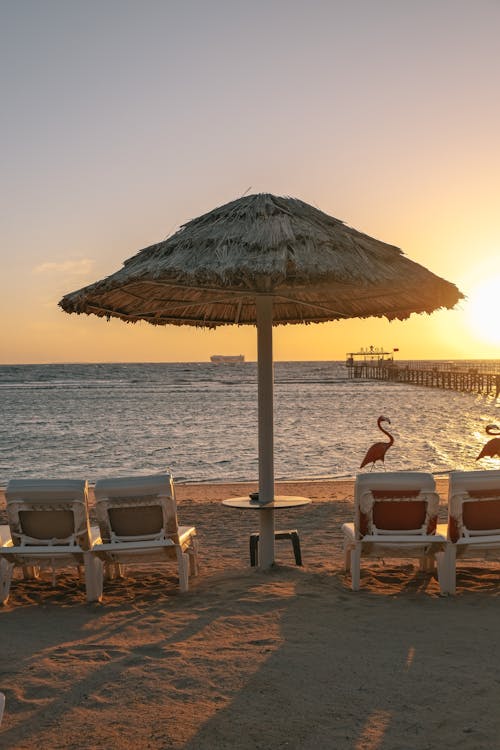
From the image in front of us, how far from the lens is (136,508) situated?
18.0ft

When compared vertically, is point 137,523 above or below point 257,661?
above

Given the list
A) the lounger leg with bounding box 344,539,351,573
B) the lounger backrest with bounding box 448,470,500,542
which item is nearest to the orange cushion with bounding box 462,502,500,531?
the lounger backrest with bounding box 448,470,500,542

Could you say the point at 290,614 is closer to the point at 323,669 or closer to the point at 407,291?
the point at 323,669

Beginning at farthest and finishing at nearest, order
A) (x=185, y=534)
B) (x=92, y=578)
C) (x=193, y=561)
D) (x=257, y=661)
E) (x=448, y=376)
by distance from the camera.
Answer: (x=448, y=376) → (x=193, y=561) → (x=185, y=534) → (x=92, y=578) → (x=257, y=661)

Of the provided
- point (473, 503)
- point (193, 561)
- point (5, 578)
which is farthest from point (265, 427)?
point (5, 578)

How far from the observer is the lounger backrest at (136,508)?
542 cm

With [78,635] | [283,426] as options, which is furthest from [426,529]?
[283,426]

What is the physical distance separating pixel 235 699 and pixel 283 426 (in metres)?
24.5

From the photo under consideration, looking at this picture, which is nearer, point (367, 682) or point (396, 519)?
point (367, 682)

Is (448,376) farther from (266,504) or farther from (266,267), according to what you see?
(266,267)

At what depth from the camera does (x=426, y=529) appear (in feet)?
18.2

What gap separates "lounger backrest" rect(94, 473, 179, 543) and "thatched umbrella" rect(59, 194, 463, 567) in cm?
94

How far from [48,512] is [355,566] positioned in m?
2.25

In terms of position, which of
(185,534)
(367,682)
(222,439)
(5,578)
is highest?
(185,534)
